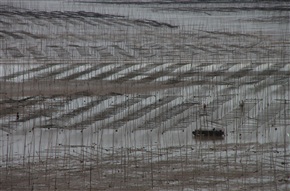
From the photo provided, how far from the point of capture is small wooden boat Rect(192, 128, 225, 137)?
6266mm

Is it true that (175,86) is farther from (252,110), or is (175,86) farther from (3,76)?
(3,76)

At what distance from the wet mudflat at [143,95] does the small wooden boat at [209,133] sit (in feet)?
0.24

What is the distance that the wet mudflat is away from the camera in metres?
6.11

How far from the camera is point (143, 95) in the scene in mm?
6590

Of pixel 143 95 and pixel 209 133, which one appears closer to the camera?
pixel 209 133

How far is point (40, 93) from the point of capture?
659 centimetres

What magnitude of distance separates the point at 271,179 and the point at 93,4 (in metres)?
4.08

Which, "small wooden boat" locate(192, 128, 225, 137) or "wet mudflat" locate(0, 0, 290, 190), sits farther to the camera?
"small wooden boat" locate(192, 128, 225, 137)

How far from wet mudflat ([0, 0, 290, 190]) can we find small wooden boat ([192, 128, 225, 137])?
7 centimetres

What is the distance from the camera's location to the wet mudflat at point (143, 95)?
20.0 feet

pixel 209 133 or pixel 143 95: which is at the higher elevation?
pixel 143 95

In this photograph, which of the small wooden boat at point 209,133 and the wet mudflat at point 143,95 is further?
the small wooden boat at point 209,133

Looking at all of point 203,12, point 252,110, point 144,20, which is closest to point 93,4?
point 144,20

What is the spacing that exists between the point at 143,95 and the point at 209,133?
1.15 metres
